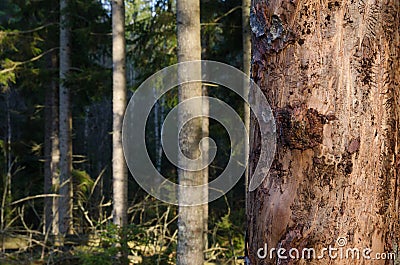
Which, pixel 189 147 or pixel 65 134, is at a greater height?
pixel 65 134

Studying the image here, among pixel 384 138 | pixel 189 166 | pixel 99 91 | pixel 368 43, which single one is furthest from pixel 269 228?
pixel 99 91

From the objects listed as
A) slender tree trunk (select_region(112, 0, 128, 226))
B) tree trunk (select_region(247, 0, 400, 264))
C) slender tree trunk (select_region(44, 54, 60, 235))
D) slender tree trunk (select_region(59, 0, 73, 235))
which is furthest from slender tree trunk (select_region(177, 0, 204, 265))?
slender tree trunk (select_region(44, 54, 60, 235))

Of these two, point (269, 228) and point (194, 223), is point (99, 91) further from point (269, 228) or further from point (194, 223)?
point (269, 228)

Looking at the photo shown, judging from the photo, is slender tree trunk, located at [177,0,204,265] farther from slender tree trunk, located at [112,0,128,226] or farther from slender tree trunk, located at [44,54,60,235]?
slender tree trunk, located at [44,54,60,235]

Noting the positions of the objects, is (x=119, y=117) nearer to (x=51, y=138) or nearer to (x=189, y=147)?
(x=189, y=147)

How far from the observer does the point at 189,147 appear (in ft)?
18.2

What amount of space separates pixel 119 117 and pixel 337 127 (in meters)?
6.18

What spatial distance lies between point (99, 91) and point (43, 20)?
344 centimetres

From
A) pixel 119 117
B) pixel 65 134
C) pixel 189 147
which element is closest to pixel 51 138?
pixel 65 134

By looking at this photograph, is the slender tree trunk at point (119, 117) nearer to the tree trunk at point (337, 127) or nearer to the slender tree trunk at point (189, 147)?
the slender tree trunk at point (189, 147)

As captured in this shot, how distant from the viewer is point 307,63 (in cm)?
159

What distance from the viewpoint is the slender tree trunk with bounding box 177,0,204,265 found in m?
5.52

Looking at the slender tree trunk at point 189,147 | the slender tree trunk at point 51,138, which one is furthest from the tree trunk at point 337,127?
the slender tree trunk at point 51,138

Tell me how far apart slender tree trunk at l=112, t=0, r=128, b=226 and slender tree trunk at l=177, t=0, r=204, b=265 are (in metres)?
1.98
